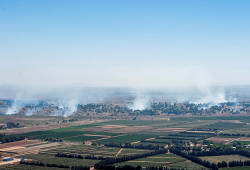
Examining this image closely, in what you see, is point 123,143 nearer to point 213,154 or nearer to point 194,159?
point 213,154

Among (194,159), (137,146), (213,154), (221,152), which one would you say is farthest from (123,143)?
(221,152)


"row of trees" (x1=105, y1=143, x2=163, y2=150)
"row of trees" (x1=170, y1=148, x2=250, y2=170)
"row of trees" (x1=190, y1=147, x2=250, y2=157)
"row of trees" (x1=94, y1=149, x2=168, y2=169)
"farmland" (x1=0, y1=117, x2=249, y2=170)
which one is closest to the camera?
"row of trees" (x1=94, y1=149, x2=168, y2=169)

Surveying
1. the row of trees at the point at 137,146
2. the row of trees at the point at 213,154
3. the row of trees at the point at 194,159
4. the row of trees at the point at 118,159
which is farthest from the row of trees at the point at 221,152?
the row of trees at the point at 137,146

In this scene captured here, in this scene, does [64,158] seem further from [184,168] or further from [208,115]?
[208,115]

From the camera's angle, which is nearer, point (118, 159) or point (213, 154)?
point (118, 159)

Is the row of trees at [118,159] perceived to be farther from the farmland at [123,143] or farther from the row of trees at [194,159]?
the row of trees at [194,159]

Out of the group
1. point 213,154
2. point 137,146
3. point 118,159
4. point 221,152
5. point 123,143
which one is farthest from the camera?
point 123,143

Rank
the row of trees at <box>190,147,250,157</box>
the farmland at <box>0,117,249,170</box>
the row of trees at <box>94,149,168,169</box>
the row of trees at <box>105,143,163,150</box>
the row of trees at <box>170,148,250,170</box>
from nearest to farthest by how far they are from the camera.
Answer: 1. the row of trees at <box>94,149,168,169</box>
2. the row of trees at <box>170,148,250,170</box>
3. the farmland at <box>0,117,249,170</box>
4. the row of trees at <box>190,147,250,157</box>
5. the row of trees at <box>105,143,163,150</box>

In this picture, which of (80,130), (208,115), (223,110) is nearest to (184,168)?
(80,130)

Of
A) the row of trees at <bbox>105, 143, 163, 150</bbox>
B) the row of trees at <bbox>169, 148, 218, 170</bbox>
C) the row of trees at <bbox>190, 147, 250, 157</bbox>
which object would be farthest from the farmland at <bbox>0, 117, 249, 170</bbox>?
the row of trees at <bbox>190, 147, 250, 157</bbox>

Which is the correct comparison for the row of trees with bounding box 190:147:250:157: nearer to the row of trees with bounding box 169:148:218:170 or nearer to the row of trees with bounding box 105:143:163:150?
the row of trees with bounding box 169:148:218:170

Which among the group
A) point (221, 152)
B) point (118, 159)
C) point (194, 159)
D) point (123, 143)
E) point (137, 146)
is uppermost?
point (123, 143)
